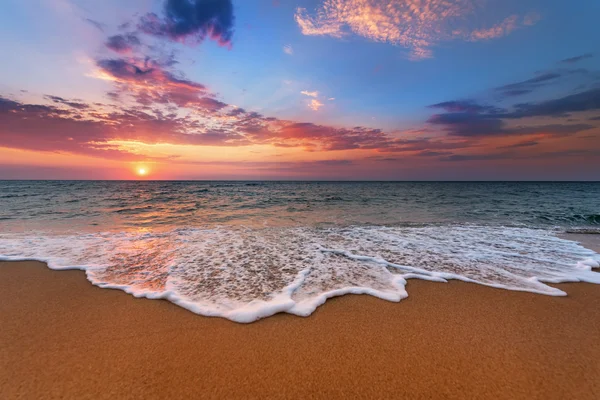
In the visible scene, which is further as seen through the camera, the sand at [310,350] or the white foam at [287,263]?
the white foam at [287,263]

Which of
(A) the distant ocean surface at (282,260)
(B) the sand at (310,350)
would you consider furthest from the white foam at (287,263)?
(B) the sand at (310,350)

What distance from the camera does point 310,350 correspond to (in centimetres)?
266

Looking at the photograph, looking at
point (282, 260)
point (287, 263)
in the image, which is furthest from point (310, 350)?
point (282, 260)

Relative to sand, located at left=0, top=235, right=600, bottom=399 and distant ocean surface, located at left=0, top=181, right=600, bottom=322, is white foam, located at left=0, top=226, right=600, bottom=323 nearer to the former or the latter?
distant ocean surface, located at left=0, top=181, right=600, bottom=322

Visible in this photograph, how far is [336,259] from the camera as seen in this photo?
586 cm

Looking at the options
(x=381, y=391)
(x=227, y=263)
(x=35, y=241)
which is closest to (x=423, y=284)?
(x=381, y=391)

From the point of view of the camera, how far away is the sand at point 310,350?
2.20 meters

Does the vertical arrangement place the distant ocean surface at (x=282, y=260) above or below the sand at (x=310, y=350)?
below

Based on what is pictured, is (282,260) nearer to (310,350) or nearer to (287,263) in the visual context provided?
(287,263)

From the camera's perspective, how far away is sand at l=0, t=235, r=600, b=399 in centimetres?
220

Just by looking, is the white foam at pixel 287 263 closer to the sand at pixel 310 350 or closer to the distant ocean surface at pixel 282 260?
the distant ocean surface at pixel 282 260

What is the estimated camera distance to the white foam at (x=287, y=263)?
3955 millimetres

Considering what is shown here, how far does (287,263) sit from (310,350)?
2897mm

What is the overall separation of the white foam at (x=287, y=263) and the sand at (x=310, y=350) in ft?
1.23
